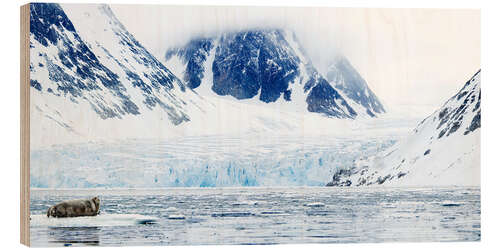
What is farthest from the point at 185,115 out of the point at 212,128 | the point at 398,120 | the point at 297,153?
the point at 398,120

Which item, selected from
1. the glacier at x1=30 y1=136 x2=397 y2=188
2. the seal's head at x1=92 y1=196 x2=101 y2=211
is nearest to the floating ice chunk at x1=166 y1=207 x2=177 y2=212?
the glacier at x1=30 y1=136 x2=397 y2=188

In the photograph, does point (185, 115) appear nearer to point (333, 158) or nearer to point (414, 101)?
point (333, 158)

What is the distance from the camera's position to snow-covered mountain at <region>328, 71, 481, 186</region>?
21.2 metres

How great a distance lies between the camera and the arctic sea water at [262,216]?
1984 cm

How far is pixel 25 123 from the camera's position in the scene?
65.6 ft

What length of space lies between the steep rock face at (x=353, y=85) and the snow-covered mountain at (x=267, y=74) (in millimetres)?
20

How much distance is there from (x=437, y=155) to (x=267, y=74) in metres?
3.81

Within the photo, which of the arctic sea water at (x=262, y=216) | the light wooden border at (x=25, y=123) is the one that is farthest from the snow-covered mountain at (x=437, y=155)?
the light wooden border at (x=25, y=123)

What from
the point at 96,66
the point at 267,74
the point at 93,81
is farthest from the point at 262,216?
the point at 96,66

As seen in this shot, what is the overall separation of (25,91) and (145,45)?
2.48 metres

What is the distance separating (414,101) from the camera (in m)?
21.3

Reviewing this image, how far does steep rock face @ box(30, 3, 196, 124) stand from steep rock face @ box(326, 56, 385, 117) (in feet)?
9.92

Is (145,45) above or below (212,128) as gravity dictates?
above

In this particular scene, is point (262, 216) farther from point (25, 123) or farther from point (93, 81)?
point (25, 123)
